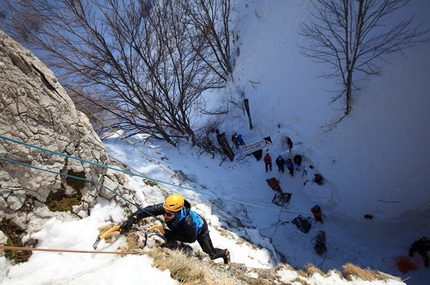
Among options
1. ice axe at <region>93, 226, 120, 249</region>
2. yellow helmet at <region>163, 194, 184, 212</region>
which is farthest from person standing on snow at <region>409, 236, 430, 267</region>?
ice axe at <region>93, 226, 120, 249</region>

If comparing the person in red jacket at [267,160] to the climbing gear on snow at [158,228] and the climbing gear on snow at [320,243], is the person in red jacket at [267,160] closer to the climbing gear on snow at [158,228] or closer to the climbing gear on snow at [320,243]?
the climbing gear on snow at [320,243]

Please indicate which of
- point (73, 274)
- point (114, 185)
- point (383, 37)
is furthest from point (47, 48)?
point (383, 37)

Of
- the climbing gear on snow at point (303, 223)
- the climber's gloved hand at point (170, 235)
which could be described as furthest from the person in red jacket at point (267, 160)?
the climber's gloved hand at point (170, 235)

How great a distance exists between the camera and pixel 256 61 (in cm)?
1352

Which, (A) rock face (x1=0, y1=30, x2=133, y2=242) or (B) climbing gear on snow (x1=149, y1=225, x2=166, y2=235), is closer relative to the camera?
(A) rock face (x1=0, y1=30, x2=133, y2=242)

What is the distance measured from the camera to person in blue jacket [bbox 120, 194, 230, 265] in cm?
A: 366

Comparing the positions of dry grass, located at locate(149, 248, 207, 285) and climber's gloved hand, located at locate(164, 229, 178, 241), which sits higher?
climber's gloved hand, located at locate(164, 229, 178, 241)

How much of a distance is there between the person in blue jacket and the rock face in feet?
2.68

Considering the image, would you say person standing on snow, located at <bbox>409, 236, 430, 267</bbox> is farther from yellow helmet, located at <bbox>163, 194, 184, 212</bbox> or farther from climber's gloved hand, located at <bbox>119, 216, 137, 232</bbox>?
climber's gloved hand, located at <bbox>119, 216, 137, 232</bbox>

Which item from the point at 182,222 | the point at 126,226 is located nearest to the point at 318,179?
the point at 182,222

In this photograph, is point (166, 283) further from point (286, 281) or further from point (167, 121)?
point (167, 121)

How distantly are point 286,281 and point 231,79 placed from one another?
13533 millimetres

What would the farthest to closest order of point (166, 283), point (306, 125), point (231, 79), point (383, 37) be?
point (231, 79) → point (306, 125) → point (383, 37) → point (166, 283)

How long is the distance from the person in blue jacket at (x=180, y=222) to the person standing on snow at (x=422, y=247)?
284 inches
